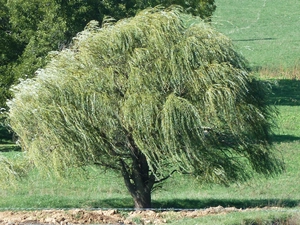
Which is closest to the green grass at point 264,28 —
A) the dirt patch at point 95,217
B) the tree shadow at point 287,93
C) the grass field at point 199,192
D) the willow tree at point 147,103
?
the tree shadow at point 287,93

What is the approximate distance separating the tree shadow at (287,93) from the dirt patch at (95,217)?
25.9 metres

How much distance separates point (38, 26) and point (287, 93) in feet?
64.7

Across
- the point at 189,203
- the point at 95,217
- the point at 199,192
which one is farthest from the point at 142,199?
the point at 199,192

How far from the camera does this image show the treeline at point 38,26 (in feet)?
92.0

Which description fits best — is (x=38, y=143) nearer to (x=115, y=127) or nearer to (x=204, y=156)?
(x=115, y=127)

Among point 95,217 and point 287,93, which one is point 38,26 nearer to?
point 95,217

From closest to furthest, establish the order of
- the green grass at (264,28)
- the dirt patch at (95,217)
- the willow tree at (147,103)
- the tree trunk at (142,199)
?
the dirt patch at (95,217), the willow tree at (147,103), the tree trunk at (142,199), the green grass at (264,28)

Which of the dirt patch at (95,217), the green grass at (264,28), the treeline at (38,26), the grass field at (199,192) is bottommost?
the green grass at (264,28)

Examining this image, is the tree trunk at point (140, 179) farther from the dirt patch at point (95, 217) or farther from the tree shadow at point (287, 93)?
the tree shadow at point (287, 93)

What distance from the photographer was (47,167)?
1562cm

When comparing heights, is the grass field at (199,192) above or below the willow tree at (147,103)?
below

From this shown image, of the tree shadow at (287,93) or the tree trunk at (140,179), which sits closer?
the tree trunk at (140,179)

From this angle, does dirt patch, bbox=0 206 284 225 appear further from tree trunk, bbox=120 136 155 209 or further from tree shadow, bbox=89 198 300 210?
tree shadow, bbox=89 198 300 210

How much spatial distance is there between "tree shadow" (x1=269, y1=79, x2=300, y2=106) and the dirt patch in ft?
84.9
